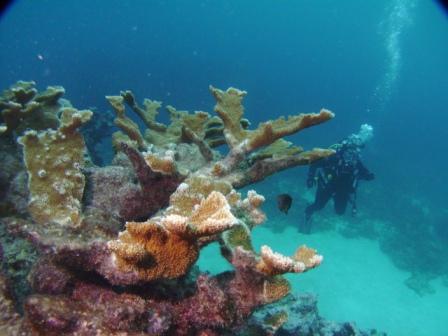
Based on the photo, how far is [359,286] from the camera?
49.8 feet

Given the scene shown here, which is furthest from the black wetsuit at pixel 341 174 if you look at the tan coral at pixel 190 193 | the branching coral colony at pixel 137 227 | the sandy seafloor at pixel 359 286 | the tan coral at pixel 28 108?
the tan coral at pixel 190 193

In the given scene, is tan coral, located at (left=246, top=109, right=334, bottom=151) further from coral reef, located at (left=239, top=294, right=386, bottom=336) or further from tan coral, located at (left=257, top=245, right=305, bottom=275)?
coral reef, located at (left=239, top=294, right=386, bottom=336)

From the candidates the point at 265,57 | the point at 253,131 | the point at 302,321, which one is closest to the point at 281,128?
the point at 253,131

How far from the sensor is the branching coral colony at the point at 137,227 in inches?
87.0

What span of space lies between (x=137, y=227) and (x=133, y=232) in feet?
0.14

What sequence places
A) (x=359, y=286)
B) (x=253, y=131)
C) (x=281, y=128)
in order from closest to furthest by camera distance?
(x=281, y=128) → (x=253, y=131) → (x=359, y=286)

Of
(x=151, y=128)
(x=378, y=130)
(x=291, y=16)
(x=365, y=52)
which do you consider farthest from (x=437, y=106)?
(x=151, y=128)

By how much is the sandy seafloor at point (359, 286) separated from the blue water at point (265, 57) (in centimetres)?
2287

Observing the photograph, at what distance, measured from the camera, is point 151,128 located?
4543mm

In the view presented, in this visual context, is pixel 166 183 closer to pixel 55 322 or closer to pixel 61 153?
pixel 61 153

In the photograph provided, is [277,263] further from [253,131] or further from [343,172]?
[343,172]

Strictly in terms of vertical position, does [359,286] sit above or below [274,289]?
above

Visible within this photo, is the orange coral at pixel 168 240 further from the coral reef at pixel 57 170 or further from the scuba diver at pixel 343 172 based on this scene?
the scuba diver at pixel 343 172

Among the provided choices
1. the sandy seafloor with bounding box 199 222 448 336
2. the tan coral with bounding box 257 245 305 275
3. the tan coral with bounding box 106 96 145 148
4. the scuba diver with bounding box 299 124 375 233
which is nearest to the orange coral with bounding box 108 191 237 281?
the tan coral with bounding box 257 245 305 275
